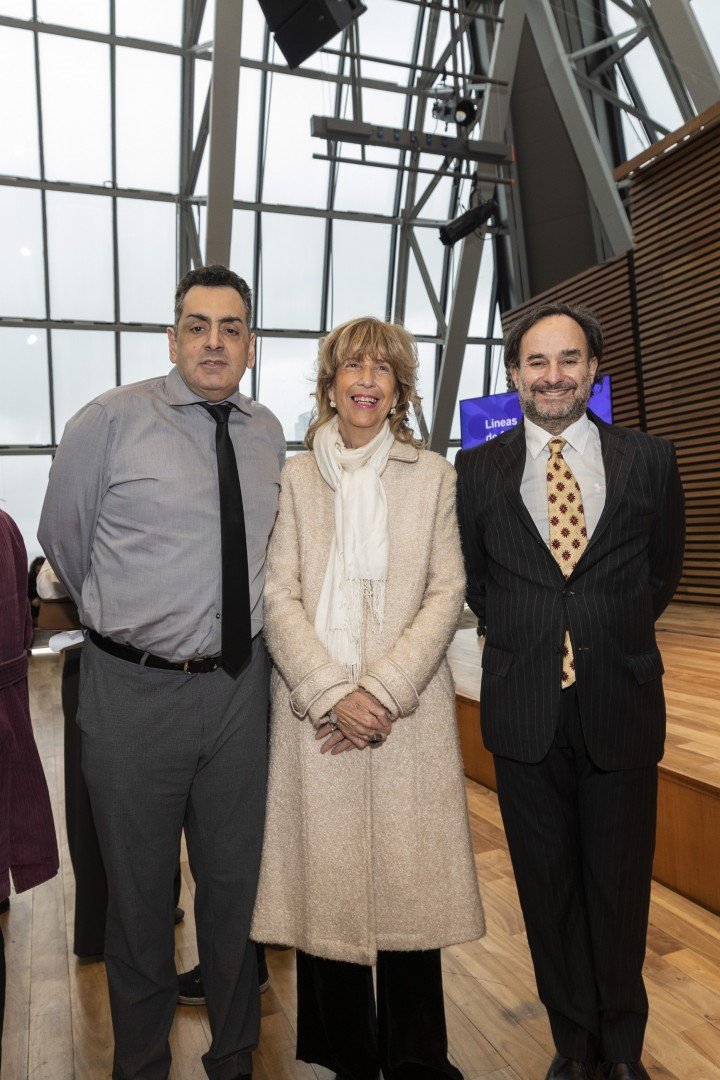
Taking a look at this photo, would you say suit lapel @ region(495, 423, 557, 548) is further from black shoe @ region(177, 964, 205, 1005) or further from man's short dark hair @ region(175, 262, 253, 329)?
black shoe @ region(177, 964, 205, 1005)

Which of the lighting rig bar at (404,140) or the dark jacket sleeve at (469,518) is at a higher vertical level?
the lighting rig bar at (404,140)

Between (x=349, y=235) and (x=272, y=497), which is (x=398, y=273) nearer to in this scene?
(x=349, y=235)

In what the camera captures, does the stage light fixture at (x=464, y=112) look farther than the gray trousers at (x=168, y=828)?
Yes

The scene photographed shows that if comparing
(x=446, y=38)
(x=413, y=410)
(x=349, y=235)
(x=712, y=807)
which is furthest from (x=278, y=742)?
(x=446, y=38)

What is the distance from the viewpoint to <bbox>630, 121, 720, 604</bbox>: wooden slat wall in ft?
25.2

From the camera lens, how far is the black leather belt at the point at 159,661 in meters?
1.88

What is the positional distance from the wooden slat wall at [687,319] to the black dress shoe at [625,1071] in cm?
675

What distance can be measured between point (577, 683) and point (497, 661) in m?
0.19

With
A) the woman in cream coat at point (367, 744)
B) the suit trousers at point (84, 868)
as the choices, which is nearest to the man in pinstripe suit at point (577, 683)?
the woman in cream coat at point (367, 744)

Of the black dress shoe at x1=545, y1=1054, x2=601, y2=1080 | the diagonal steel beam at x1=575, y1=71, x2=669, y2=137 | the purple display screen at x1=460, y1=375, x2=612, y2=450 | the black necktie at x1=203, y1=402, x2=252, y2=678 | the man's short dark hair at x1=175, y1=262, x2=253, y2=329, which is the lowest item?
the black dress shoe at x1=545, y1=1054, x2=601, y2=1080

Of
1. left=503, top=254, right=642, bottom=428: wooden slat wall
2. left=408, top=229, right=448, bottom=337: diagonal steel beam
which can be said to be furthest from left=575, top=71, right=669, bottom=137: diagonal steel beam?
left=408, top=229, right=448, bottom=337: diagonal steel beam

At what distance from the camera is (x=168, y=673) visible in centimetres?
188

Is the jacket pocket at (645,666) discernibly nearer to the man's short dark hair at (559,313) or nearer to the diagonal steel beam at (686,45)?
the man's short dark hair at (559,313)

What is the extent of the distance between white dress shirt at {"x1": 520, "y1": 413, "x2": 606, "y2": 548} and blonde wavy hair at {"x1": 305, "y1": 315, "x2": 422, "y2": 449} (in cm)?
28
